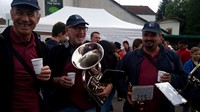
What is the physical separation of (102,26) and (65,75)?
761 centimetres

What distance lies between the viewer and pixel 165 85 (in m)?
2.86

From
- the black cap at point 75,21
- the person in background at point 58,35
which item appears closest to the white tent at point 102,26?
the person in background at point 58,35

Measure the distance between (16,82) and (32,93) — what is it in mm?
202

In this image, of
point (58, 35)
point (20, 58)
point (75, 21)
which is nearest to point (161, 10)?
point (58, 35)

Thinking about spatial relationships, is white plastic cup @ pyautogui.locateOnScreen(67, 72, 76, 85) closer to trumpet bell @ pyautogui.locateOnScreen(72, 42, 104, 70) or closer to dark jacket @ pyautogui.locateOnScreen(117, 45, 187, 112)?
trumpet bell @ pyautogui.locateOnScreen(72, 42, 104, 70)

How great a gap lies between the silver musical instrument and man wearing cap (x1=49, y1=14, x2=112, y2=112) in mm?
122

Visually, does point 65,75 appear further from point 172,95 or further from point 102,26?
point 102,26

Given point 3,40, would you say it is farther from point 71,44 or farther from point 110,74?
point 110,74

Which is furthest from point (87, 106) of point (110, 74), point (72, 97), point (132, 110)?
point (132, 110)

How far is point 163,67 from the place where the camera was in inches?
133

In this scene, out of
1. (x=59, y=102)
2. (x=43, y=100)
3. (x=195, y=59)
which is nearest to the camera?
(x=43, y=100)

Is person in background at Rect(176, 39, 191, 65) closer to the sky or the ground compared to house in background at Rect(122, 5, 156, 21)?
closer to the ground

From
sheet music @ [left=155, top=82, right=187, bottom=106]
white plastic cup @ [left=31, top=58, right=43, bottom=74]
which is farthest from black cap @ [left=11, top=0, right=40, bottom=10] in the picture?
sheet music @ [left=155, top=82, right=187, bottom=106]

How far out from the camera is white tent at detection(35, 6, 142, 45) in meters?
10.0
